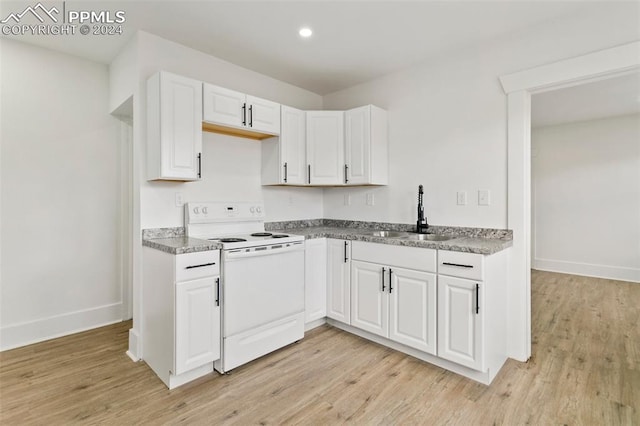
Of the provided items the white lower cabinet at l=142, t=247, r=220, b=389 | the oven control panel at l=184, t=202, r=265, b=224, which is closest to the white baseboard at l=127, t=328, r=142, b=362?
the white lower cabinet at l=142, t=247, r=220, b=389

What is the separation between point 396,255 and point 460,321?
640 mm

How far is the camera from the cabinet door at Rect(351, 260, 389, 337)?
2.60 metres

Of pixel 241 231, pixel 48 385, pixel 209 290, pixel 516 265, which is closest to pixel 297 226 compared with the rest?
pixel 241 231

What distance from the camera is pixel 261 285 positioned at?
2449 mm

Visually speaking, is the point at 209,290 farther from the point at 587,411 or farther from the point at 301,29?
the point at 587,411

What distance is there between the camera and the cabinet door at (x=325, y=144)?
329 centimetres

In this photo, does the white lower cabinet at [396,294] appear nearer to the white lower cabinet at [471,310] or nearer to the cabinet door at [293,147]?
the white lower cabinet at [471,310]

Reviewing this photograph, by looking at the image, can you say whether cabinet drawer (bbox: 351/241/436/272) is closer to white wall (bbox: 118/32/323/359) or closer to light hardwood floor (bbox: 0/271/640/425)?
light hardwood floor (bbox: 0/271/640/425)

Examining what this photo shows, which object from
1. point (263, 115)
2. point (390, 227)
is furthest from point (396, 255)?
point (263, 115)

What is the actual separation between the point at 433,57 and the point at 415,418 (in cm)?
285

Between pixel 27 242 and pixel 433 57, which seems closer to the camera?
pixel 27 242

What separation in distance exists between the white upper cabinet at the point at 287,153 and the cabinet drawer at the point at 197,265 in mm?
1185

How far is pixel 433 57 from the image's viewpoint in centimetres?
289

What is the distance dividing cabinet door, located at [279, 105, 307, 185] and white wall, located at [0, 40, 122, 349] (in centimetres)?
169
